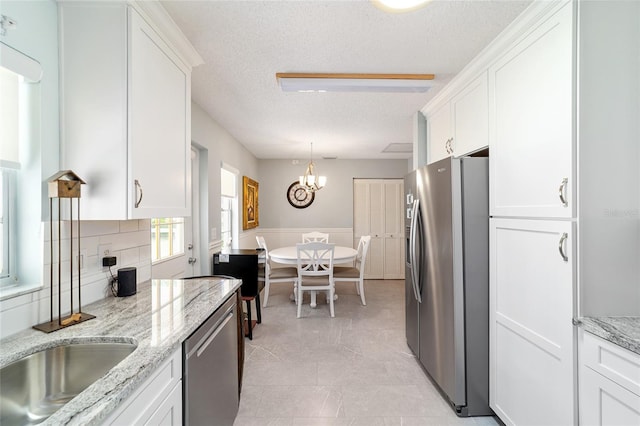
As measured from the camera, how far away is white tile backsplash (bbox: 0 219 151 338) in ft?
3.74

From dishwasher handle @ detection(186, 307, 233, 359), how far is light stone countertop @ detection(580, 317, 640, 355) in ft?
5.35

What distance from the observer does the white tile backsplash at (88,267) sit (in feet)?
3.74

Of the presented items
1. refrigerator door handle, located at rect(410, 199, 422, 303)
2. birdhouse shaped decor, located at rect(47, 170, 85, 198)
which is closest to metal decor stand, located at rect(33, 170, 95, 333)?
birdhouse shaped decor, located at rect(47, 170, 85, 198)

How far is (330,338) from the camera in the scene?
311 cm

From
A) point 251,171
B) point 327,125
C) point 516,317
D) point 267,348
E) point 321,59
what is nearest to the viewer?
point 516,317

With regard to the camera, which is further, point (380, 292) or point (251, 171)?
point (251, 171)

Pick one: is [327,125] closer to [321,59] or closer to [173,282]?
[321,59]

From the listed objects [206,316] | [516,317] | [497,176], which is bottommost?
[516,317]

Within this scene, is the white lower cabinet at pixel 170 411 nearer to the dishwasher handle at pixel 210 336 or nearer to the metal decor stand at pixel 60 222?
the dishwasher handle at pixel 210 336

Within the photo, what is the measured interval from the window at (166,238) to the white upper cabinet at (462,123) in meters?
2.41

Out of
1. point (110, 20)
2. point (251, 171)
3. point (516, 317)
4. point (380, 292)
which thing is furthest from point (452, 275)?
Answer: point (251, 171)

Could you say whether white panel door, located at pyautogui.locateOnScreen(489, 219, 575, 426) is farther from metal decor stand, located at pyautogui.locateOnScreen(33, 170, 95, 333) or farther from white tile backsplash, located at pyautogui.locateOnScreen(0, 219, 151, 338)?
white tile backsplash, located at pyautogui.locateOnScreen(0, 219, 151, 338)

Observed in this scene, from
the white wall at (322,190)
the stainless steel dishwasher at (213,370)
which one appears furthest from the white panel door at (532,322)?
the white wall at (322,190)

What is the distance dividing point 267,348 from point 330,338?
660 mm
